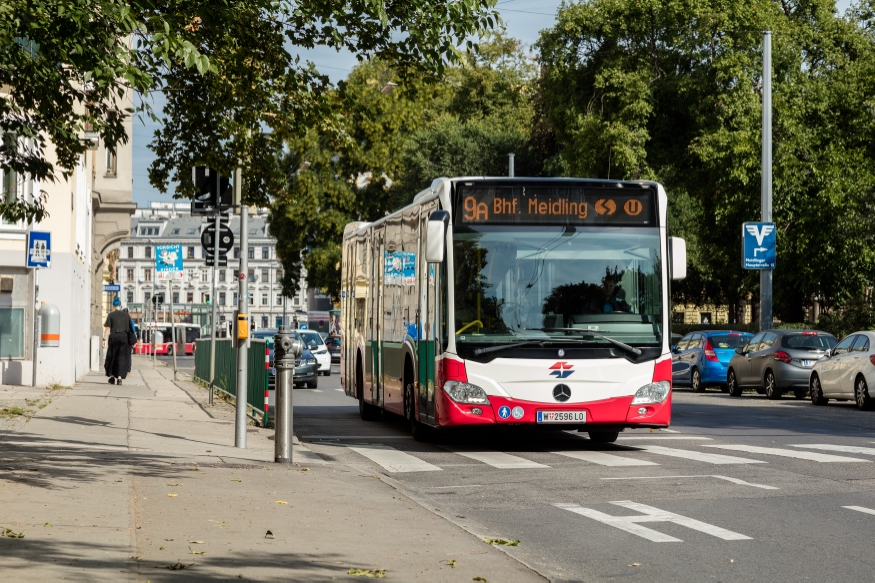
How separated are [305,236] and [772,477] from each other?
163 feet

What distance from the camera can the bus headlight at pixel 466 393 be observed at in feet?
47.2

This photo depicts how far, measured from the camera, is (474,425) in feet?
47.9

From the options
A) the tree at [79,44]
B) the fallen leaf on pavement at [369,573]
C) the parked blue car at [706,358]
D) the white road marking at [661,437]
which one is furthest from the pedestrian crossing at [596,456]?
the parked blue car at [706,358]

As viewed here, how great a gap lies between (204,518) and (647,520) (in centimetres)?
304

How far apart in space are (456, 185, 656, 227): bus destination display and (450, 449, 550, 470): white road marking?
2.56 meters

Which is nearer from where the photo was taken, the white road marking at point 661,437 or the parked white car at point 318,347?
the white road marking at point 661,437

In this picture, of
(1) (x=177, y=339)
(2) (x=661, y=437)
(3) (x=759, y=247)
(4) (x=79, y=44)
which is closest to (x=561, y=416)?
(2) (x=661, y=437)

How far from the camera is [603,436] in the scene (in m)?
16.4

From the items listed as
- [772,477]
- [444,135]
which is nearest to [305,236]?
[444,135]

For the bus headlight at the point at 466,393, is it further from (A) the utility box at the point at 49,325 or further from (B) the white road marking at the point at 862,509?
(A) the utility box at the point at 49,325

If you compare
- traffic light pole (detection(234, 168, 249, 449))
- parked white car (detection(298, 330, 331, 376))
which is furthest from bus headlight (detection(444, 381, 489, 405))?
parked white car (detection(298, 330, 331, 376))

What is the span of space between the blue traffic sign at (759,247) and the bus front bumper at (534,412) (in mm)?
20846

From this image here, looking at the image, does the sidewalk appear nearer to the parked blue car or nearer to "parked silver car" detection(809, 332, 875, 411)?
"parked silver car" detection(809, 332, 875, 411)

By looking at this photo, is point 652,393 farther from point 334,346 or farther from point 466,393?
point 334,346
